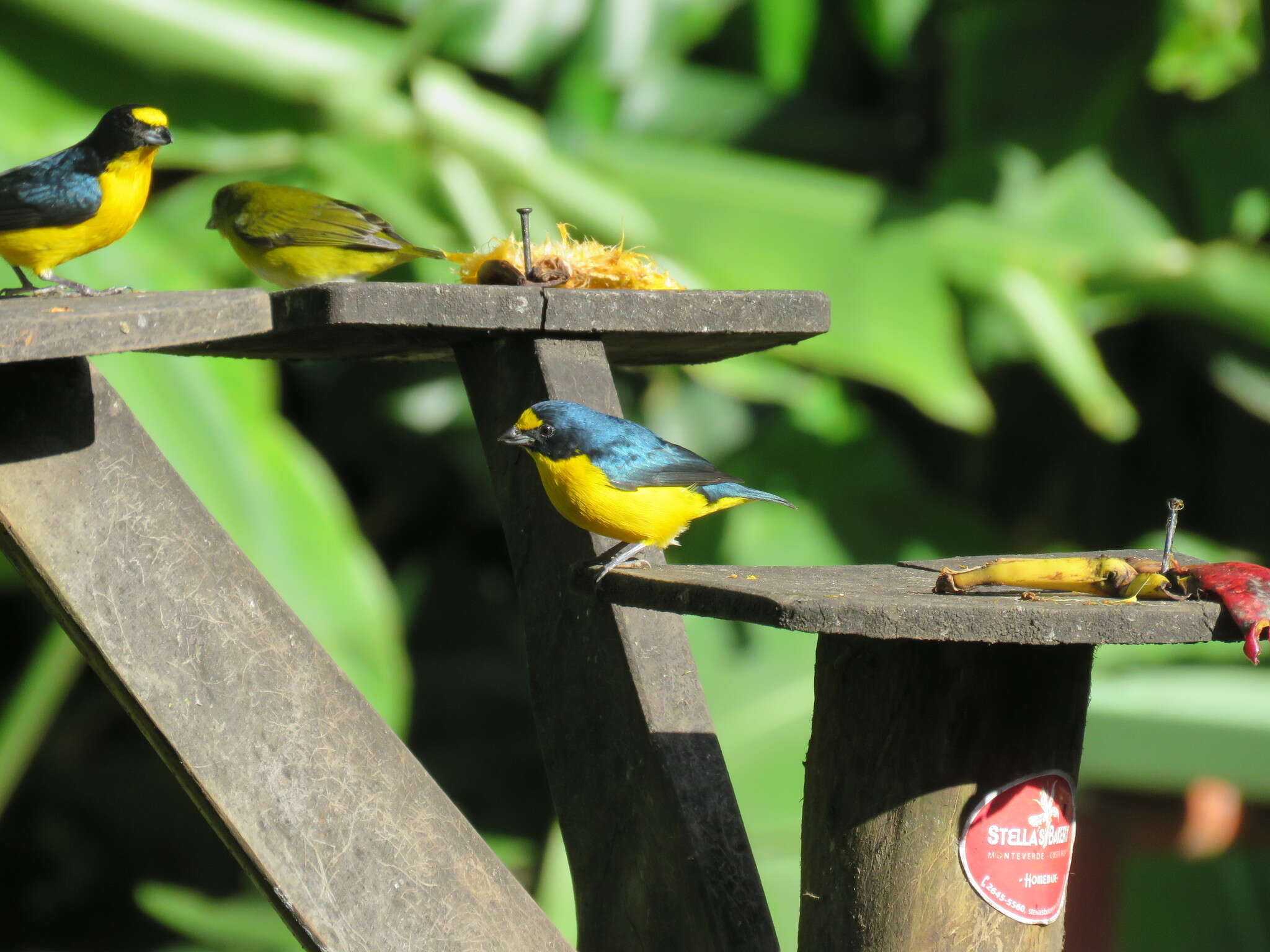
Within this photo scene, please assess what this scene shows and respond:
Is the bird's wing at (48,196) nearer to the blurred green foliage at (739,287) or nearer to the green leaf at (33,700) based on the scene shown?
the blurred green foliage at (739,287)

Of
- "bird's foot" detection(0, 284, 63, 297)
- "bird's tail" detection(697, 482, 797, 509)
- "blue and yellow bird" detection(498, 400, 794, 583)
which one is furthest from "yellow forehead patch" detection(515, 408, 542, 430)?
"bird's foot" detection(0, 284, 63, 297)

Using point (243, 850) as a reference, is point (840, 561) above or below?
below

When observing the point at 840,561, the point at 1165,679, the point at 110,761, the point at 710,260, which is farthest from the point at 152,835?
the point at 1165,679

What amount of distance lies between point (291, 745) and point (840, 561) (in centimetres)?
452

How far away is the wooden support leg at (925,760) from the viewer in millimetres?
1901

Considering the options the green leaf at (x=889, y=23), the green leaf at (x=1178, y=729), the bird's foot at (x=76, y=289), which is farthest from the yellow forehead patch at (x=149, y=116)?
the green leaf at (x=1178, y=729)

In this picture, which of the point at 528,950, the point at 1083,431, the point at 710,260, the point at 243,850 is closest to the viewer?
the point at 243,850

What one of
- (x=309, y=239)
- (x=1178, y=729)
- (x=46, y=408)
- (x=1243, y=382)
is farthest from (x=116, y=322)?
(x=1243, y=382)

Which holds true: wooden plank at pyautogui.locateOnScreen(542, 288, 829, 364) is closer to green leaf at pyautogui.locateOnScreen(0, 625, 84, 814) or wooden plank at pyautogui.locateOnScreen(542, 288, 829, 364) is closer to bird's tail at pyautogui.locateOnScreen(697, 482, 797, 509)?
bird's tail at pyautogui.locateOnScreen(697, 482, 797, 509)

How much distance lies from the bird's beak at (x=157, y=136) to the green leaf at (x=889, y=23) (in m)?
4.20

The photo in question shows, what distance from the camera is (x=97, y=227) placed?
7.97ft

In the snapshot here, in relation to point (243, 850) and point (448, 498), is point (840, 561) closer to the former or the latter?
point (448, 498)

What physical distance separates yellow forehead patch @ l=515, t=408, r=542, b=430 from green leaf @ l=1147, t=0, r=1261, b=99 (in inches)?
146

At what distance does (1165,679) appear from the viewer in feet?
19.4
